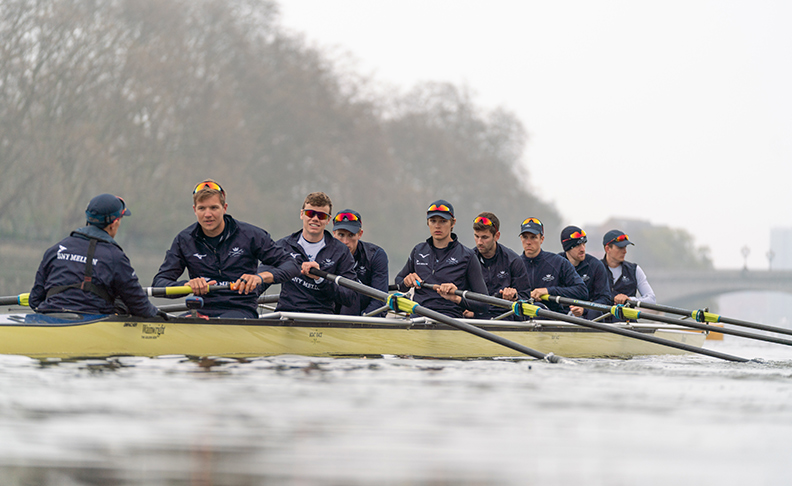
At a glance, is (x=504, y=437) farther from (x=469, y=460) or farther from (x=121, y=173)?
(x=121, y=173)

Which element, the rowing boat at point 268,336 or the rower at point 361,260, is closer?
the rowing boat at point 268,336

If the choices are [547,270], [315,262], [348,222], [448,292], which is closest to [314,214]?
[315,262]

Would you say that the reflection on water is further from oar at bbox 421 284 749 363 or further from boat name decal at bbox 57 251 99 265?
oar at bbox 421 284 749 363

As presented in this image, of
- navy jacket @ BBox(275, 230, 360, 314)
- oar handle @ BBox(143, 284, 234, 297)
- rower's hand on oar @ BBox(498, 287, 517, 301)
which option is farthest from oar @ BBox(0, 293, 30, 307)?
rower's hand on oar @ BBox(498, 287, 517, 301)

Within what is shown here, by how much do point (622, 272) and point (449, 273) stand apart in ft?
15.0

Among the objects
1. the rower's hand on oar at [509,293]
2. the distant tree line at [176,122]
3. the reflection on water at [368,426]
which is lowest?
the reflection on water at [368,426]

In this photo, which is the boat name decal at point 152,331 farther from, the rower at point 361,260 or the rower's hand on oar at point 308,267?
the rower at point 361,260

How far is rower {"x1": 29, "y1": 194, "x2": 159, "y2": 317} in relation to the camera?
255 inches

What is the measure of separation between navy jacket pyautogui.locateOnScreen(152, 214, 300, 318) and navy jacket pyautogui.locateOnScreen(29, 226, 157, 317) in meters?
0.87

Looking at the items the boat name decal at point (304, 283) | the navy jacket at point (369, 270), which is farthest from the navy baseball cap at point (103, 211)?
the navy jacket at point (369, 270)

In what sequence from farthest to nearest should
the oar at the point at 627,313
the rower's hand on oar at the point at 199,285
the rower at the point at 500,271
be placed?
the oar at the point at 627,313 → the rower at the point at 500,271 → the rower's hand on oar at the point at 199,285

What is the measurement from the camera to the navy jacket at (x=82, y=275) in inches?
255

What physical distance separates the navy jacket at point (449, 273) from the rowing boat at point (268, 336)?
425 mm

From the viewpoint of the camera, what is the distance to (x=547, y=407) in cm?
534
